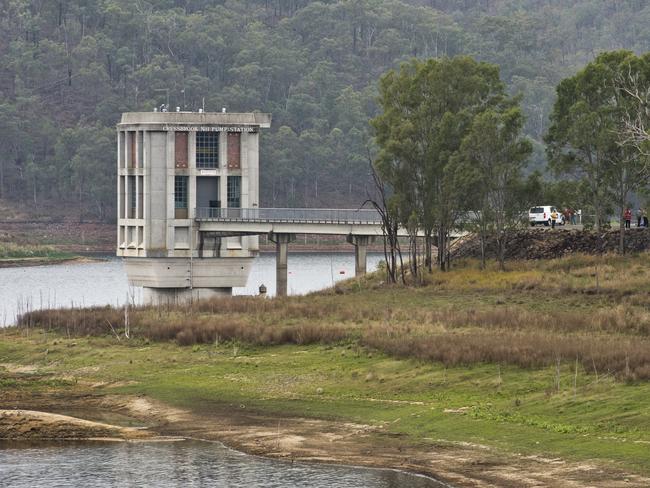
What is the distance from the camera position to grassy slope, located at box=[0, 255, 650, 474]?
1928 inches

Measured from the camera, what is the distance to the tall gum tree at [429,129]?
101m

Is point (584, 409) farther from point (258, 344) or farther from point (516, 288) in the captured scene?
point (516, 288)

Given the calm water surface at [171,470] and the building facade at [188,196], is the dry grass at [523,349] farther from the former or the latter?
the building facade at [188,196]

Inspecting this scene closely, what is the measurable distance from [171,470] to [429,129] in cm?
5741

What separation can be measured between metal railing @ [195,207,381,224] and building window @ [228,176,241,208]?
5.21 feet

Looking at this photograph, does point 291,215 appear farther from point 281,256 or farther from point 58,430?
point 58,430

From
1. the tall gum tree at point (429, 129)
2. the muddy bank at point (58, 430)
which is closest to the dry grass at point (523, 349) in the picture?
the muddy bank at point (58, 430)

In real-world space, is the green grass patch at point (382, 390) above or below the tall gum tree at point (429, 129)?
below

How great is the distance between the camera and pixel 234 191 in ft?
402

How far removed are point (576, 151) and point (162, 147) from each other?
116 ft

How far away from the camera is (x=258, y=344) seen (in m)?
72.3

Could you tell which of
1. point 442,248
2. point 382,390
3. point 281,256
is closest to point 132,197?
point 281,256

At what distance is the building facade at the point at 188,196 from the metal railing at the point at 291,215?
0.87ft

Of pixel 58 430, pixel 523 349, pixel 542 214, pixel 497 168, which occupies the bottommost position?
pixel 58 430
